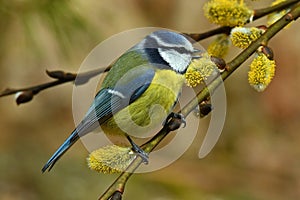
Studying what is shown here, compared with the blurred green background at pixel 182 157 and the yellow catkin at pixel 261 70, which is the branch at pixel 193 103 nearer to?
the yellow catkin at pixel 261 70

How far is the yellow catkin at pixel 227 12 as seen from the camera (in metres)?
0.78

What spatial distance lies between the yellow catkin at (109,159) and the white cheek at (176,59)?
0.48ft

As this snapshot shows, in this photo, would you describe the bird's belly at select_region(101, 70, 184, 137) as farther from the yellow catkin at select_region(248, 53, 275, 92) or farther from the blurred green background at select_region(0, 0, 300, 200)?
the blurred green background at select_region(0, 0, 300, 200)

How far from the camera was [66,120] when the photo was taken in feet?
8.77

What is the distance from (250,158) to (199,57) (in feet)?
5.99

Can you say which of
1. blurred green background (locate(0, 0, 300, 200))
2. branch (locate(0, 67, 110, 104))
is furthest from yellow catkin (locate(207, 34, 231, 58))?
→ blurred green background (locate(0, 0, 300, 200))

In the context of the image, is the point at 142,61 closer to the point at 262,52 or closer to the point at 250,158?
the point at 262,52

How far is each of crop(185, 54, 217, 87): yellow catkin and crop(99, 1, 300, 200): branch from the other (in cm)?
1

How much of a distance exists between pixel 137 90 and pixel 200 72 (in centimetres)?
17

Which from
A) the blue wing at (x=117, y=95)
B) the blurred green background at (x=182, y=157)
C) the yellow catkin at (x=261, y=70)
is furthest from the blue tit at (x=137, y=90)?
the blurred green background at (x=182, y=157)

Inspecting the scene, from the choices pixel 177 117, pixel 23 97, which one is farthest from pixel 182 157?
pixel 177 117

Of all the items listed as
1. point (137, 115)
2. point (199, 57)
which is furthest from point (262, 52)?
point (137, 115)

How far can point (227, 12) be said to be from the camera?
787 mm

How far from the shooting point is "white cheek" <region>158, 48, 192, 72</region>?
0.78m
